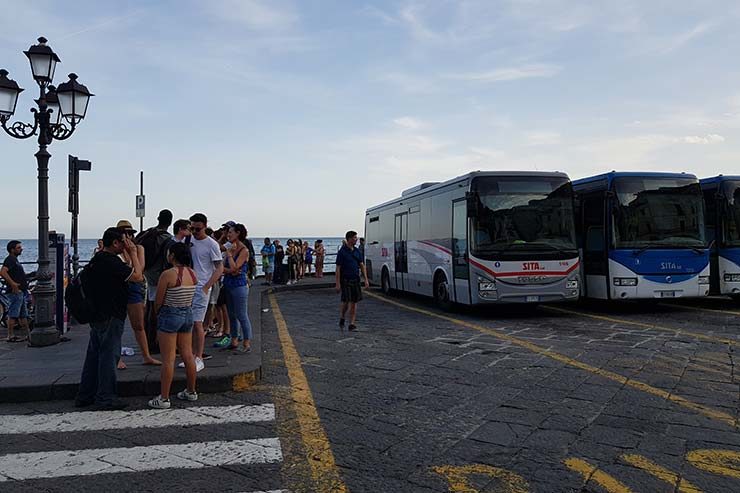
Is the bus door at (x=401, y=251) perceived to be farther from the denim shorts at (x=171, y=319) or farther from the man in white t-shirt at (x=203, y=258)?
the denim shorts at (x=171, y=319)

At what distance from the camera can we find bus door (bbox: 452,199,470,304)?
1130 centimetres

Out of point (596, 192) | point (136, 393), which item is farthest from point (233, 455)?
point (596, 192)

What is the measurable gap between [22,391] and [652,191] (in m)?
10.8

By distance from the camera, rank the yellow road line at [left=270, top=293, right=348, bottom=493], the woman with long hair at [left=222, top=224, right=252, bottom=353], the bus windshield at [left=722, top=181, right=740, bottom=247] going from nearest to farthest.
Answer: the yellow road line at [left=270, top=293, right=348, bottom=493]
the woman with long hair at [left=222, top=224, right=252, bottom=353]
the bus windshield at [left=722, top=181, right=740, bottom=247]

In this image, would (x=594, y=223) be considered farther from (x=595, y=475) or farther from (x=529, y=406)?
(x=595, y=475)

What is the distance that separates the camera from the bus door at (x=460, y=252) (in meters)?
11.3

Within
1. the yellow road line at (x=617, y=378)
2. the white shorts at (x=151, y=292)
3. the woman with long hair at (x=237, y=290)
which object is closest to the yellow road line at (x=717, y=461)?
the yellow road line at (x=617, y=378)

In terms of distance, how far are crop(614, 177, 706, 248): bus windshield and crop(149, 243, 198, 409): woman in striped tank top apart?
8.81 metres

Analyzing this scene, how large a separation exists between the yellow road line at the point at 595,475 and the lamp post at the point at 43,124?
7.15m

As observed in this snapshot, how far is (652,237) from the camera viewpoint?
37.8 ft

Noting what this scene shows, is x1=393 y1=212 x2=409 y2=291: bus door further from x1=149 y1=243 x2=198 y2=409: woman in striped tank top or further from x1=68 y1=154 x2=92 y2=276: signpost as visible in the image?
x1=149 y1=243 x2=198 y2=409: woman in striped tank top

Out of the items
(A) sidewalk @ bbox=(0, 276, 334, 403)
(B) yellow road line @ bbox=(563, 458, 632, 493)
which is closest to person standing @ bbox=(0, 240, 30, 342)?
(A) sidewalk @ bbox=(0, 276, 334, 403)

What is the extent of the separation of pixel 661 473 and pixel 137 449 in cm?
344

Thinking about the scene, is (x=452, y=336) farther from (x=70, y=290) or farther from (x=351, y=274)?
(x=70, y=290)
